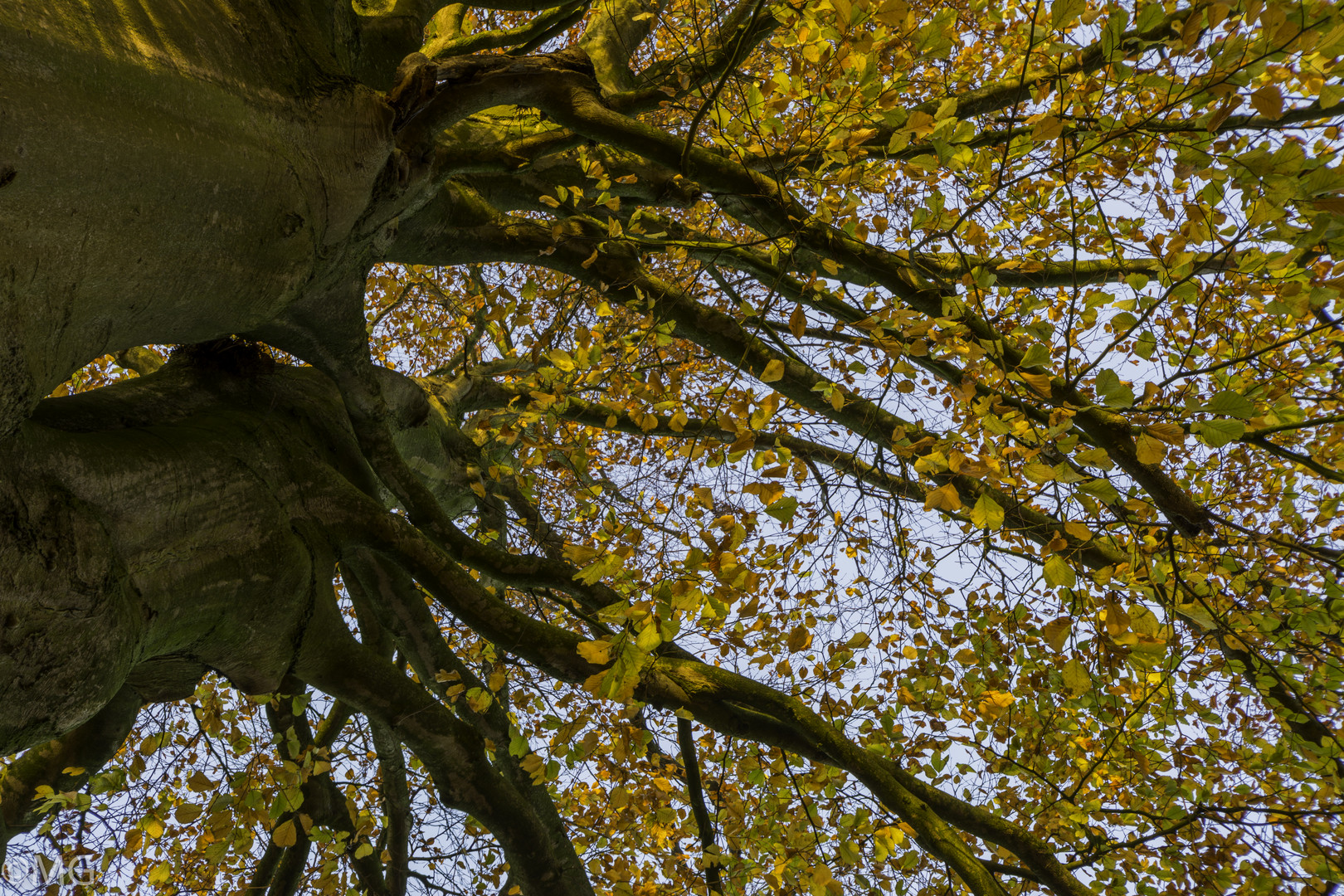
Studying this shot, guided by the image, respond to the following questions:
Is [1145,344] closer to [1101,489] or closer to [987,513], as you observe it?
[1101,489]

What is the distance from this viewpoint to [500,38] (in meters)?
4.49

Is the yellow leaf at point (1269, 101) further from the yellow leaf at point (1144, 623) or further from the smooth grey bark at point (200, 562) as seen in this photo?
the smooth grey bark at point (200, 562)

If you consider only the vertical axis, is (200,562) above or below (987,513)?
below

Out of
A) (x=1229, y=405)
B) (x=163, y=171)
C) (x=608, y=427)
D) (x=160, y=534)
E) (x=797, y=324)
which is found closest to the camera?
(x=163, y=171)

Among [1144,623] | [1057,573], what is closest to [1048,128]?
[1057,573]

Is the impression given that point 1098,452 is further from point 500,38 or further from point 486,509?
point 486,509

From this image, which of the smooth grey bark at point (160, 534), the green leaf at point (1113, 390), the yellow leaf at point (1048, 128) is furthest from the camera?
the yellow leaf at point (1048, 128)

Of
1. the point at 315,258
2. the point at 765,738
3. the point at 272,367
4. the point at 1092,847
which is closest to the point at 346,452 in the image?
the point at 272,367

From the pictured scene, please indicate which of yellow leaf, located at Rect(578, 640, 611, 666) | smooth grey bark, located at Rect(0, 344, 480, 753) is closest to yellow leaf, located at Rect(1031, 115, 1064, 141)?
yellow leaf, located at Rect(578, 640, 611, 666)

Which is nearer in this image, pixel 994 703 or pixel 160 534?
pixel 160 534

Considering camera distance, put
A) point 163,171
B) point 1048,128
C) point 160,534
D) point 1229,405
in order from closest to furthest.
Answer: point 163,171, point 1229,405, point 1048,128, point 160,534

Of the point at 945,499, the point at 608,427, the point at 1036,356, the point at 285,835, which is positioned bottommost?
the point at 285,835

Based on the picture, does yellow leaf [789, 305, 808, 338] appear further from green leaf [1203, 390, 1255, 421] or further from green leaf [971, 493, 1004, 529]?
green leaf [1203, 390, 1255, 421]

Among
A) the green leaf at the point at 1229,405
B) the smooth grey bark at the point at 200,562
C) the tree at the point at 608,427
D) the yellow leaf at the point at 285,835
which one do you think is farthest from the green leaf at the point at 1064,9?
Result: the yellow leaf at the point at 285,835
